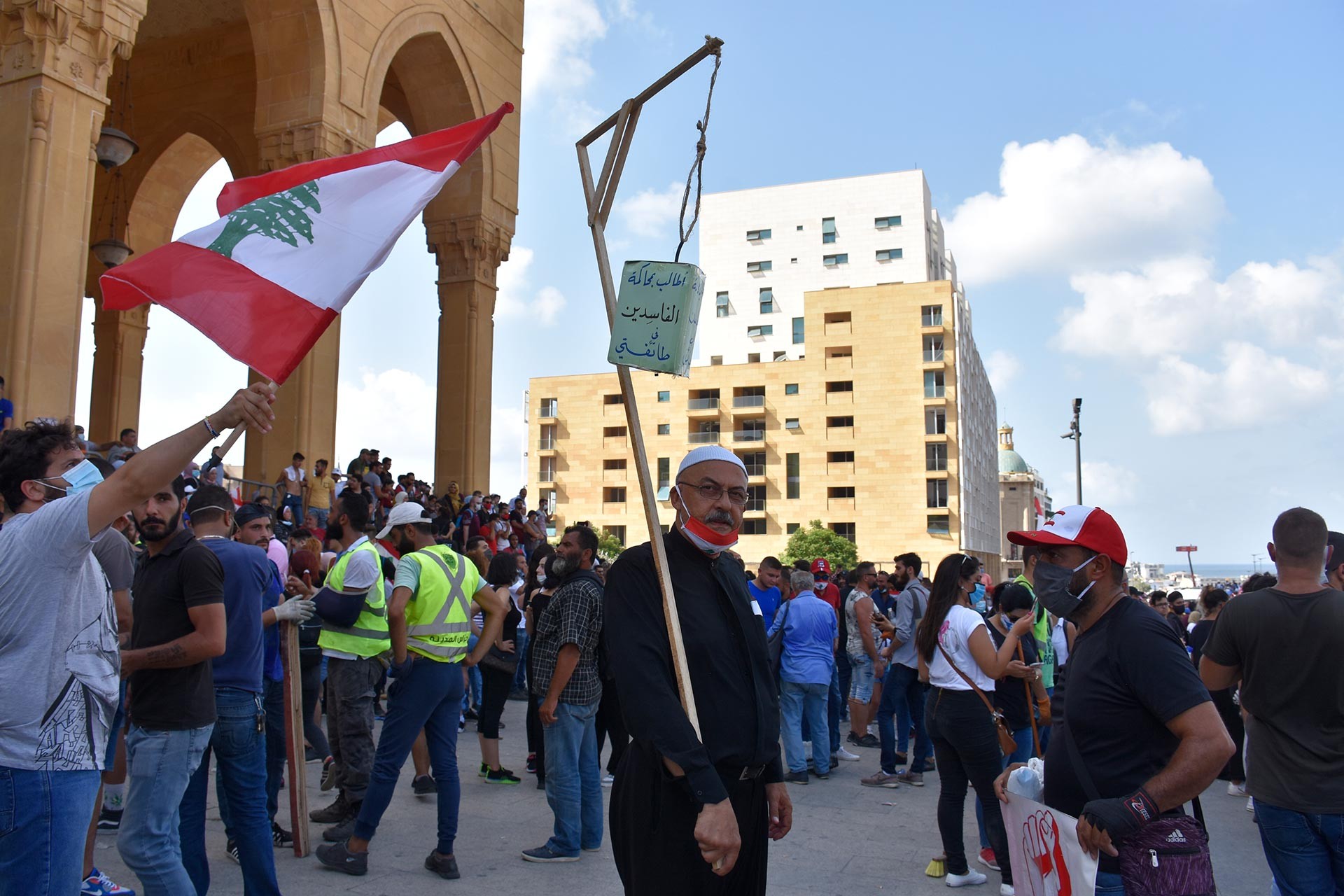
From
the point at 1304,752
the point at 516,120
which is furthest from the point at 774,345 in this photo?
the point at 1304,752

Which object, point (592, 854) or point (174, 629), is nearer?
point (174, 629)

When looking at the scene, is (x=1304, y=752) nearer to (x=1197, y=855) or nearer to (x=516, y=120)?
(x=1197, y=855)

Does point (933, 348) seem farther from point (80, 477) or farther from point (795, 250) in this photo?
point (80, 477)

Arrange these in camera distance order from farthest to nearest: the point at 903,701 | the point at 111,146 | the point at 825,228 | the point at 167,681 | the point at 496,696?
the point at 825,228 → the point at 111,146 → the point at 903,701 → the point at 496,696 → the point at 167,681

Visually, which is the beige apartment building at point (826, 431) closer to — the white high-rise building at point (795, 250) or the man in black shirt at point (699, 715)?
the white high-rise building at point (795, 250)

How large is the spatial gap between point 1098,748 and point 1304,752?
1.31 m

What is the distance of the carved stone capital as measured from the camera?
1942 cm

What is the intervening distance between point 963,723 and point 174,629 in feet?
14.2

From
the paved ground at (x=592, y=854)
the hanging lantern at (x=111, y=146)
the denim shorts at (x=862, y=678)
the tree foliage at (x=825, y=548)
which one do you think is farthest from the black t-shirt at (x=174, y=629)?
the tree foliage at (x=825, y=548)

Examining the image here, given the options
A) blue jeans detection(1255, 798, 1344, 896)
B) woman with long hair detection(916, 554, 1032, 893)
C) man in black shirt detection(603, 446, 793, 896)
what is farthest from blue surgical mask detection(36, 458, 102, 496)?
woman with long hair detection(916, 554, 1032, 893)

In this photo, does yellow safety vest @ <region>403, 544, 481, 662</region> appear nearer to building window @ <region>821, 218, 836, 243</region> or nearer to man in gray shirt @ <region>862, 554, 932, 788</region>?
man in gray shirt @ <region>862, 554, 932, 788</region>

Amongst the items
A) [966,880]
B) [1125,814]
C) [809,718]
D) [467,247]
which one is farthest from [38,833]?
[467,247]

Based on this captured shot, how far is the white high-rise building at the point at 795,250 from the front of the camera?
7619 cm

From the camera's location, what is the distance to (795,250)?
79.1 meters
